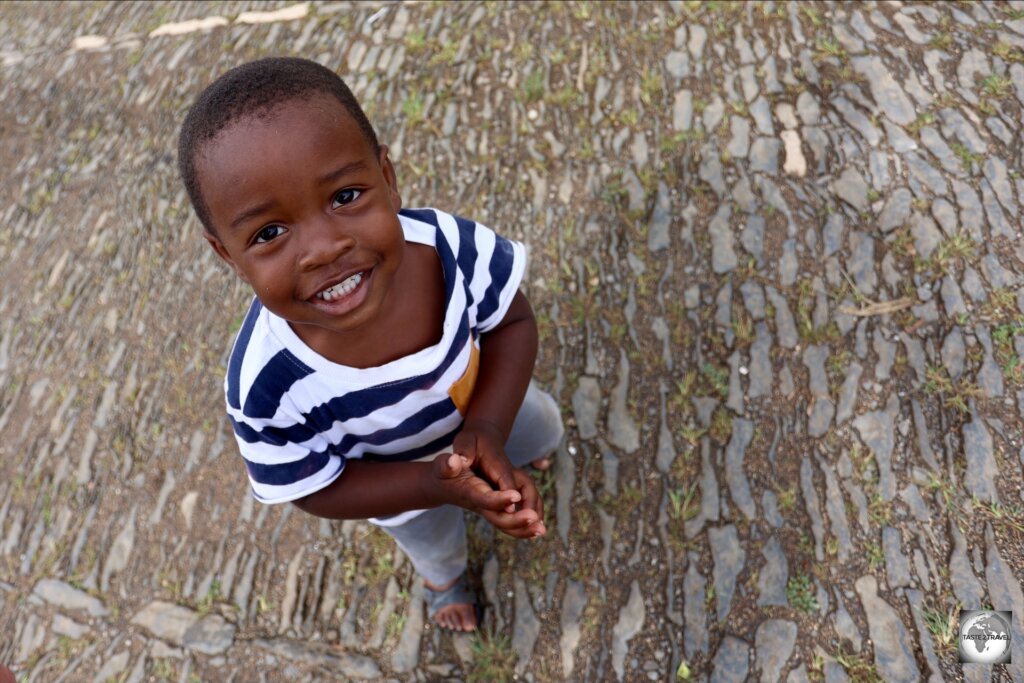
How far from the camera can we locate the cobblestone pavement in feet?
7.80

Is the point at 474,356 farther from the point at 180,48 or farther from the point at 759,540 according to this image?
the point at 180,48

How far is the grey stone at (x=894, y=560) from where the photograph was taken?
227 centimetres

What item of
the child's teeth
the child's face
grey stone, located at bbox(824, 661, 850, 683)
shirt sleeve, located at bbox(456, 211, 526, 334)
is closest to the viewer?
the child's face

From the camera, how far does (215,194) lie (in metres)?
1.18

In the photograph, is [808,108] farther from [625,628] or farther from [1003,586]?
[625,628]

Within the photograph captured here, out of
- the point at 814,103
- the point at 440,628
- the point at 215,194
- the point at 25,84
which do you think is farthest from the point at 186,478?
the point at 25,84

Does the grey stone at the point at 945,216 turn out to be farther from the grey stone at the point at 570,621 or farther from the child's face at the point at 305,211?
the child's face at the point at 305,211

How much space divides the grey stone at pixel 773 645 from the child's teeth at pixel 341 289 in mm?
1802

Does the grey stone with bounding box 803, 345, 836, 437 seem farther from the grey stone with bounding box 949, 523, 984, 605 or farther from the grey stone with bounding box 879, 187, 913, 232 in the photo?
the grey stone with bounding box 879, 187, 913, 232

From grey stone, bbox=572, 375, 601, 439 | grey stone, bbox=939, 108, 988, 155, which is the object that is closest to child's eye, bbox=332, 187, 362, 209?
grey stone, bbox=572, 375, 601, 439

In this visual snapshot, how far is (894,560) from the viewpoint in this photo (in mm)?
2303

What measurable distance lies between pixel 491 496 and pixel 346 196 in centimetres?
63

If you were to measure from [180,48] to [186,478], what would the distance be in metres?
3.33

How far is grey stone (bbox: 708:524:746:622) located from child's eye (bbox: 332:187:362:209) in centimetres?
182
